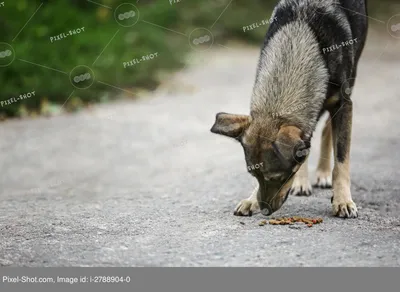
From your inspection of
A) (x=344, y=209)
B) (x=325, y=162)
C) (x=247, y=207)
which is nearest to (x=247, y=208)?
(x=247, y=207)


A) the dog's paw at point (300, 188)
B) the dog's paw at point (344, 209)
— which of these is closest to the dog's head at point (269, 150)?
the dog's paw at point (344, 209)

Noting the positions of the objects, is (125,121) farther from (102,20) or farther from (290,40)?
(290,40)

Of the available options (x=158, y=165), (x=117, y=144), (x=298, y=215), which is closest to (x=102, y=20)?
(x=117, y=144)

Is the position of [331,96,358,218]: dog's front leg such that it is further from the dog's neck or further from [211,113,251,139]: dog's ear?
[211,113,251,139]: dog's ear

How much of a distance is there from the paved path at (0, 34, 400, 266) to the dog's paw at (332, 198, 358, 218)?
9cm

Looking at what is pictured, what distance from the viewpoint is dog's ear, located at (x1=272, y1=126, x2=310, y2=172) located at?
16.7ft

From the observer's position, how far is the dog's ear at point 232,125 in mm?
5508

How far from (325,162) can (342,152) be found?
111cm

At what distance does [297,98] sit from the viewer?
5.61 meters

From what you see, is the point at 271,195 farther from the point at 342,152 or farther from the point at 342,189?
the point at 342,152

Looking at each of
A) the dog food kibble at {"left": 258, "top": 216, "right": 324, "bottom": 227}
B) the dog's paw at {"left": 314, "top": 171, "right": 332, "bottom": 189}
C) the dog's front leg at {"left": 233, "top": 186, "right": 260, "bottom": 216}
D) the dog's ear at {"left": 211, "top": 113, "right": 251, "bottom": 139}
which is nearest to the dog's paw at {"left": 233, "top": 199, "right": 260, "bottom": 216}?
the dog's front leg at {"left": 233, "top": 186, "right": 260, "bottom": 216}

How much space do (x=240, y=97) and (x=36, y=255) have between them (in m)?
8.07

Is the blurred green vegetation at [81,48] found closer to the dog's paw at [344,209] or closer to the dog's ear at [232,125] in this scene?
the dog's ear at [232,125]

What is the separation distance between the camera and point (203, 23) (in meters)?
17.2
